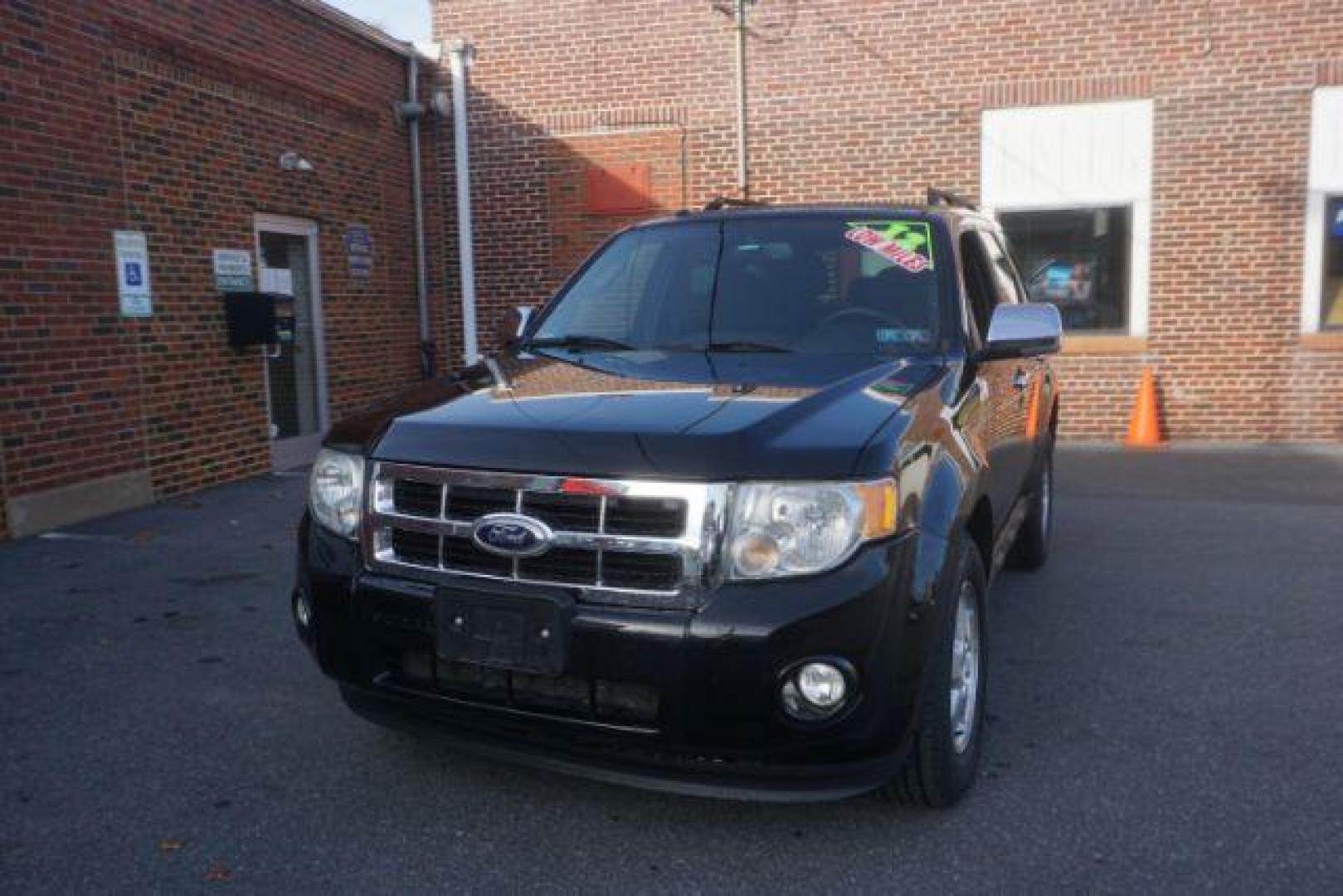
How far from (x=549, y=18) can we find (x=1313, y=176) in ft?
24.9

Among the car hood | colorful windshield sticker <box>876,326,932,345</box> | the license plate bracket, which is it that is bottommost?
the license plate bracket

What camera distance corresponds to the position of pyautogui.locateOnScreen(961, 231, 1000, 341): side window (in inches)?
155

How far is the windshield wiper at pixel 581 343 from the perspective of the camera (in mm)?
3855

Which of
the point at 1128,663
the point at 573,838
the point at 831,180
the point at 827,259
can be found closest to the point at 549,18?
the point at 831,180

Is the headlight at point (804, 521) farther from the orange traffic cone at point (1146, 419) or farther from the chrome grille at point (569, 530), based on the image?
the orange traffic cone at point (1146, 419)

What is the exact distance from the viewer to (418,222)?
38.5 feet

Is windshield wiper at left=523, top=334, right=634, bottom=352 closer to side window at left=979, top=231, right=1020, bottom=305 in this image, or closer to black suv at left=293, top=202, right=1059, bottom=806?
black suv at left=293, top=202, right=1059, bottom=806

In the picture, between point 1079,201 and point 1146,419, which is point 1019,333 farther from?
point 1079,201

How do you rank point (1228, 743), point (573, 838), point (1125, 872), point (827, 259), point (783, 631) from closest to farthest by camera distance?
point (783, 631)
point (1125, 872)
point (573, 838)
point (1228, 743)
point (827, 259)

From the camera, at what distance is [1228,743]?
11.7 feet

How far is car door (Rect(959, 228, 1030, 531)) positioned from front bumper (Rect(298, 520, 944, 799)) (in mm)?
1079

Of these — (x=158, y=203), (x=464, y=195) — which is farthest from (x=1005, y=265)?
(x=464, y=195)

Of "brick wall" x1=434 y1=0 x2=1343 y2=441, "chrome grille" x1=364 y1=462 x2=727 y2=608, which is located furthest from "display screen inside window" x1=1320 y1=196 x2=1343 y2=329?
"chrome grille" x1=364 y1=462 x2=727 y2=608

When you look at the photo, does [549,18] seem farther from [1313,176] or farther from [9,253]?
[1313,176]
